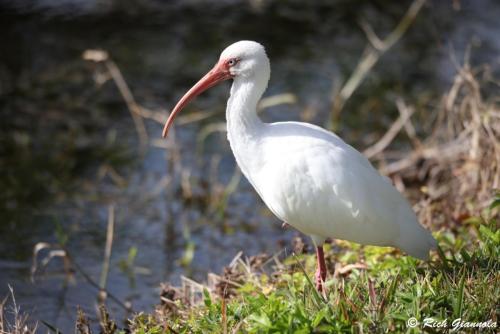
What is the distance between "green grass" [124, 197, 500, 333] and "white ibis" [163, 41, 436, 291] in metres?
0.26

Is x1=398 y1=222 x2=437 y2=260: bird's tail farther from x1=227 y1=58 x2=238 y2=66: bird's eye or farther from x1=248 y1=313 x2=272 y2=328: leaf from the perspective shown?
x1=227 y1=58 x2=238 y2=66: bird's eye

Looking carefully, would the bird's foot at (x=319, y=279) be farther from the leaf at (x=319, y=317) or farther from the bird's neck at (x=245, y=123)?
the leaf at (x=319, y=317)

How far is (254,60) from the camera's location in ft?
18.7

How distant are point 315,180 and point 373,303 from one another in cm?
106

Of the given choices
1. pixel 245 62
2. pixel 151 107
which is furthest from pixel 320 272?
pixel 151 107

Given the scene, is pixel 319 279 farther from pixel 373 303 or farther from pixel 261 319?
pixel 261 319

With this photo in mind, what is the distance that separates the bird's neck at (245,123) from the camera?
567cm

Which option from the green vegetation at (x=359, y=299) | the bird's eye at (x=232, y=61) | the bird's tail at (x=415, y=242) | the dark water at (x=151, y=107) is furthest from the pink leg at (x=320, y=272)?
the dark water at (x=151, y=107)

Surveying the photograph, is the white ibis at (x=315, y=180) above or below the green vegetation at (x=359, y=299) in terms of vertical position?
above

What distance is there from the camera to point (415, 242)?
5.46 metres

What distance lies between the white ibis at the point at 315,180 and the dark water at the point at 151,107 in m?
2.17

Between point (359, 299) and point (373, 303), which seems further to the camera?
point (359, 299)

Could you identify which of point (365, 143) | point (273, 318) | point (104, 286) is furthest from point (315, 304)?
point (365, 143)

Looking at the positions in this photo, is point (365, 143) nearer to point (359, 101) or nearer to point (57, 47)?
point (359, 101)
